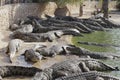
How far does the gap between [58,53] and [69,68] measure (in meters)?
2.70

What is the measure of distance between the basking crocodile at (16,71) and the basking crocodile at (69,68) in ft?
1.66

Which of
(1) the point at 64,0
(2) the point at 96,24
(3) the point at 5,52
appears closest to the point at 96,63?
(3) the point at 5,52

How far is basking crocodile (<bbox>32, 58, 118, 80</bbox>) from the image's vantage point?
26.0ft

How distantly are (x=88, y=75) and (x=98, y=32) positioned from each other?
31.3 feet

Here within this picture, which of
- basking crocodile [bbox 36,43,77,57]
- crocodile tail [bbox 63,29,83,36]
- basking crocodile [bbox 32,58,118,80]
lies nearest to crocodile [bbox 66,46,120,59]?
basking crocodile [bbox 36,43,77,57]

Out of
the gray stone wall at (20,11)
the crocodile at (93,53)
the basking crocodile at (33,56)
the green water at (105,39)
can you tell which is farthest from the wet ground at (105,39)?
the gray stone wall at (20,11)

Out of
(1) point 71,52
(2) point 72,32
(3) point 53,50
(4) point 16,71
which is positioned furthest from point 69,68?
(2) point 72,32

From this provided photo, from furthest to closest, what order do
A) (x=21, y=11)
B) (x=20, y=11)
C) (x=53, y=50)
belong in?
1. (x=21, y=11)
2. (x=20, y=11)
3. (x=53, y=50)

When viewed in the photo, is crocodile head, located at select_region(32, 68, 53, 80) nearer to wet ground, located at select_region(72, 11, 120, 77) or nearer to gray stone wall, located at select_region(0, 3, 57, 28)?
wet ground, located at select_region(72, 11, 120, 77)

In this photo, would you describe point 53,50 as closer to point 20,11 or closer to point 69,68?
point 69,68

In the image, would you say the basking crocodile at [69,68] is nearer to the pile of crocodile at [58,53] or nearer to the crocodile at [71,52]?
the pile of crocodile at [58,53]

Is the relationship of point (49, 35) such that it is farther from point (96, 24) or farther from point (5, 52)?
point (96, 24)

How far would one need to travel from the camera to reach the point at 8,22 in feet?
54.1

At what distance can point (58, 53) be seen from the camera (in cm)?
1116
